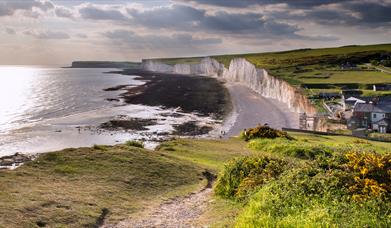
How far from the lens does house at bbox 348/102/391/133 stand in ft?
215

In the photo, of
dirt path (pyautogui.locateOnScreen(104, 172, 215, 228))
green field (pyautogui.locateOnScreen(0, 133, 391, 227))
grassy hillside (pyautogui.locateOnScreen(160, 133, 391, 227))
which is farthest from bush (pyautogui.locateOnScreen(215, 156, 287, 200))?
dirt path (pyautogui.locateOnScreen(104, 172, 215, 228))

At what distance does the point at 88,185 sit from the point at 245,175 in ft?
26.6

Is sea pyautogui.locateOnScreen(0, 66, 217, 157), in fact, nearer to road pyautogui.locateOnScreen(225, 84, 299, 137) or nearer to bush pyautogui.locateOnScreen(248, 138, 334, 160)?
road pyautogui.locateOnScreen(225, 84, 299, 137)

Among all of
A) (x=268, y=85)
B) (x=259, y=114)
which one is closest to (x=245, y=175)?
(x=259, y=114)

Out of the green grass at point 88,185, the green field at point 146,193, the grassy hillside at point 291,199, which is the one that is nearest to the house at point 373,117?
the green field at point 146,193

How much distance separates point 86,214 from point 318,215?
31.9ft

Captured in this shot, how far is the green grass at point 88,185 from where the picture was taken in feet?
55.0

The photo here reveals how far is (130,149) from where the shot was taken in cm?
2930

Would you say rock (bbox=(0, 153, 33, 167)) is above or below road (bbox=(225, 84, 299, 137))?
below

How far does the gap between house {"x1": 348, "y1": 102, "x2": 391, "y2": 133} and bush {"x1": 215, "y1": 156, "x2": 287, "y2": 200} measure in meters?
49.9

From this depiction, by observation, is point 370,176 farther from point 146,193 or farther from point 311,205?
point 146,193

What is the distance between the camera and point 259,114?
89000 millimetres

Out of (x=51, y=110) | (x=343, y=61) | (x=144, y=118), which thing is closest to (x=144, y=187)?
(x=144, y=118)

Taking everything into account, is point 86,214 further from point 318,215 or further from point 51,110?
point 51,110
